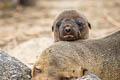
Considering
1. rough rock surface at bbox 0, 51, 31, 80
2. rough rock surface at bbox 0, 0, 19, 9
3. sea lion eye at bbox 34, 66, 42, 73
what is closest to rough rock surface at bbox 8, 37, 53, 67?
rough rock surface at bbox 0, 51, 31, 80

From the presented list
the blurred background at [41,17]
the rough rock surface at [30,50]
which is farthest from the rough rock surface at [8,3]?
the rough rock surface at [30,50]

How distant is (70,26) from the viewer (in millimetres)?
4504

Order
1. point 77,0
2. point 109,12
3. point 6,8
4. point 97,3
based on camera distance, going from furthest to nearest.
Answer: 1. point 77,0
2. point 97,3
3. point 6,8
4. point 109,12

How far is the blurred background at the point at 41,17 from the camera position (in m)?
8.10

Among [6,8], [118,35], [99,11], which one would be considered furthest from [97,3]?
[118,35]

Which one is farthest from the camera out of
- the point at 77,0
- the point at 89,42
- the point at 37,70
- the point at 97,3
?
the point at 77,0

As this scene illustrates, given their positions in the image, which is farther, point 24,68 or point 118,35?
point 118,35

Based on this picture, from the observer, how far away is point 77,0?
13562 millimetres

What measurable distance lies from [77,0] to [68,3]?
3.14 feet

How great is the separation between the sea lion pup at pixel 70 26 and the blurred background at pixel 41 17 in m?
1.59

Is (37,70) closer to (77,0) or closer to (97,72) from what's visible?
(97,72)

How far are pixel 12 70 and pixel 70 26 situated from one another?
114 cm

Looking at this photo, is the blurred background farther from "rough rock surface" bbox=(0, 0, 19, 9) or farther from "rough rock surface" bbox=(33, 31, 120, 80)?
"rough rock surface" bbox=(33, 31, 120, 80)

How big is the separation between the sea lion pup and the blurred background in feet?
5.23
